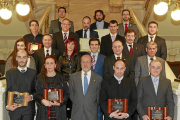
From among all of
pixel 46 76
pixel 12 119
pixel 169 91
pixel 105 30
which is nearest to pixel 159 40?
pixel 105 30

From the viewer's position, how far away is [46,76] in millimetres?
5125

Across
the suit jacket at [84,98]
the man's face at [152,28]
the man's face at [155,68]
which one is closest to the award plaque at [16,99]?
the suit jacket at [84,98]

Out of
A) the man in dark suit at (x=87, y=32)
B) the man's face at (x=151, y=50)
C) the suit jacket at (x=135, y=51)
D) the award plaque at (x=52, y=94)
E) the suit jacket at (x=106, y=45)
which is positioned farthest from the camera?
the man in dark suit at (x=87, y=32)

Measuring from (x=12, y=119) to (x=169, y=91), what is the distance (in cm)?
254

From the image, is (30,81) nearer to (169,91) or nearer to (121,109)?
(121,109)

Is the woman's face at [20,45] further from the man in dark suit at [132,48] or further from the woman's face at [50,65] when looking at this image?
the man in dark suit at [132,48]

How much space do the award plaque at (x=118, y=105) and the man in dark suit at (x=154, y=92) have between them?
35cm

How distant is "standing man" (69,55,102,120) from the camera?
5.23m

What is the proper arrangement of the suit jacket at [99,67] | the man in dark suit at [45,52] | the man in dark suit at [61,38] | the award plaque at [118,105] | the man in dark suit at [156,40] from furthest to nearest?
the man in dark suit at [61,38]
the man in dark suit at [156,40]
the man in dark suit at [45,52]
the suit jacket at [99,67]
the award plaque at [118,105]

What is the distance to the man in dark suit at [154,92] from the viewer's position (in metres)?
5.09

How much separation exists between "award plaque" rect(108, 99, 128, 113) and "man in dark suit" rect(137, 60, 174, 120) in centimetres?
35

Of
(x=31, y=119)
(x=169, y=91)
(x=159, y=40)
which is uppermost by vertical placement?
(x=159, y=40)

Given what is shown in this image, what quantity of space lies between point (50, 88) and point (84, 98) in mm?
590

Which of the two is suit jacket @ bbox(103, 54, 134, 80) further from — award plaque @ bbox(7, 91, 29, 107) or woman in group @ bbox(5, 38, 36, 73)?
award plaque @ bbox(7, 91, 29, 107)
